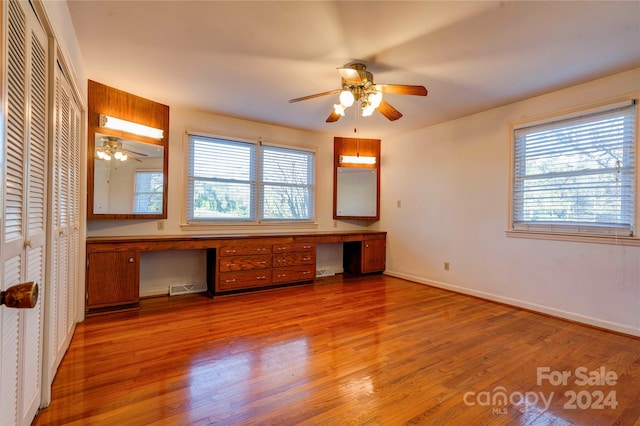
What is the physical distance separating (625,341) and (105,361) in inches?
166

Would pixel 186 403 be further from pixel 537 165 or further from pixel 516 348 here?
pixel 537 165

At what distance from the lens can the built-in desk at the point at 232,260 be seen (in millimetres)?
3049

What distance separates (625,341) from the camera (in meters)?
2.62

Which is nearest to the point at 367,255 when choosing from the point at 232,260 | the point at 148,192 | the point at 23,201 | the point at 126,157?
the point at 232,260

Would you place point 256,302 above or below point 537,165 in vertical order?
below

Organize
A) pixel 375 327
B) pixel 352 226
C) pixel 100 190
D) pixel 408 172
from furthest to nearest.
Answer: pixel 352 226, pixel 408 172, pixel 100 190, pixel 375 327

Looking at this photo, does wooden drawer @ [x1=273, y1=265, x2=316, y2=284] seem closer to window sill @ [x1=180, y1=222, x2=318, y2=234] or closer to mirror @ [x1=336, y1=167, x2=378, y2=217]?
window sill @ [x1=180, y1=222, x2=318, y2=234]

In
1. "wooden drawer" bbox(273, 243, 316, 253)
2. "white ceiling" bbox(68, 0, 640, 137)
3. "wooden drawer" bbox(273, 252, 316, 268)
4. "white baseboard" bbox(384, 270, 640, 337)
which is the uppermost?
"white ceiling" bbox(68, 0, 640, 137)

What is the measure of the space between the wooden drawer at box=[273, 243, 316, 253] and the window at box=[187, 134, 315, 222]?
63cm

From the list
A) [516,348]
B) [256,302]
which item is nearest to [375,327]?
[516,348]

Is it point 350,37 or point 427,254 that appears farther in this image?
point 427,254

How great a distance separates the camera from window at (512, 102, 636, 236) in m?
2.81

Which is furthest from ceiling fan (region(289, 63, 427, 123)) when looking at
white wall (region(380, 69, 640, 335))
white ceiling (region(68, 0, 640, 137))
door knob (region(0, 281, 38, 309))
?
door knob (region(0, 281, 38, 309))

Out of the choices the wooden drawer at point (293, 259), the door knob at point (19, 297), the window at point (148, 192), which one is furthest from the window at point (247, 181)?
the door knob at point (19, 297)
